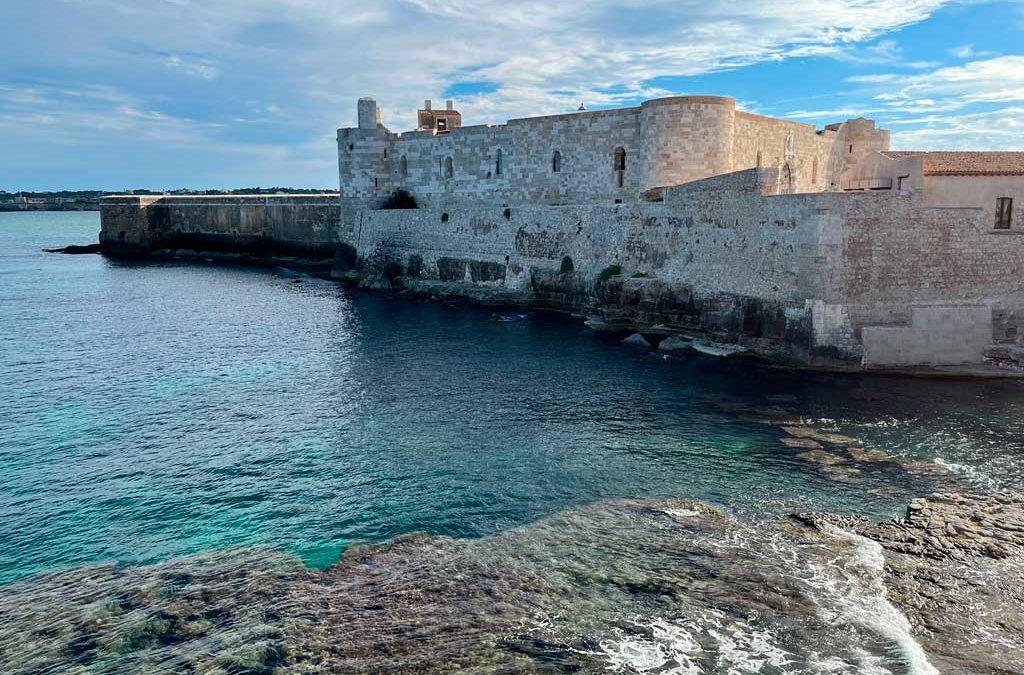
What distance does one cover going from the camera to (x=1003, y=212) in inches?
748

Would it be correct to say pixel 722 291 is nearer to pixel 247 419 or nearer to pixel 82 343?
pixel 247 419

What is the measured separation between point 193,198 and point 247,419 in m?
50.4

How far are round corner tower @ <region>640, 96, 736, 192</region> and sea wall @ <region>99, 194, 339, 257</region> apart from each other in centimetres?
2546

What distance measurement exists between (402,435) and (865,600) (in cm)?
933

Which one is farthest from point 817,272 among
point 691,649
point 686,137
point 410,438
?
point 691,649

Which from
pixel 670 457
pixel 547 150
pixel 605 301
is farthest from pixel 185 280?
pixel 670 457

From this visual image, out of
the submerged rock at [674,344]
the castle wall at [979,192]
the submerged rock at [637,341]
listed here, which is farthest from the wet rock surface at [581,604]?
the submerged rock at [637,341]

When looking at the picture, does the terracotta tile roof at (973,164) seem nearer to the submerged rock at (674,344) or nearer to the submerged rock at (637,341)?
the submerged rock at (674,344)

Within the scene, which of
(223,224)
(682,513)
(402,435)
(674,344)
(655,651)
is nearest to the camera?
(655,651)

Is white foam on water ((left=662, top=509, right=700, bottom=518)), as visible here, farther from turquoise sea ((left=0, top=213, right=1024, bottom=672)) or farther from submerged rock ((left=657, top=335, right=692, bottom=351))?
submerged rock ((left=657, top=335, right=692, bottom=351))

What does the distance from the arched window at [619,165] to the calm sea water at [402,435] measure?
24.9 feet

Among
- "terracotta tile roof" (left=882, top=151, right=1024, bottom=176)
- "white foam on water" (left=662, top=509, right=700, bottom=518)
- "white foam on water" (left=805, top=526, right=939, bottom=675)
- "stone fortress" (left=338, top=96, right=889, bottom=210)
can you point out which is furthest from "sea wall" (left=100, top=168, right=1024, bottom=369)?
"white foam on water" (left=805, top=526, right=939, bottom=675)

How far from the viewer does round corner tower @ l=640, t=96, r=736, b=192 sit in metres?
26.0

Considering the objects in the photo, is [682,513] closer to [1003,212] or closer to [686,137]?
[1003,212]
